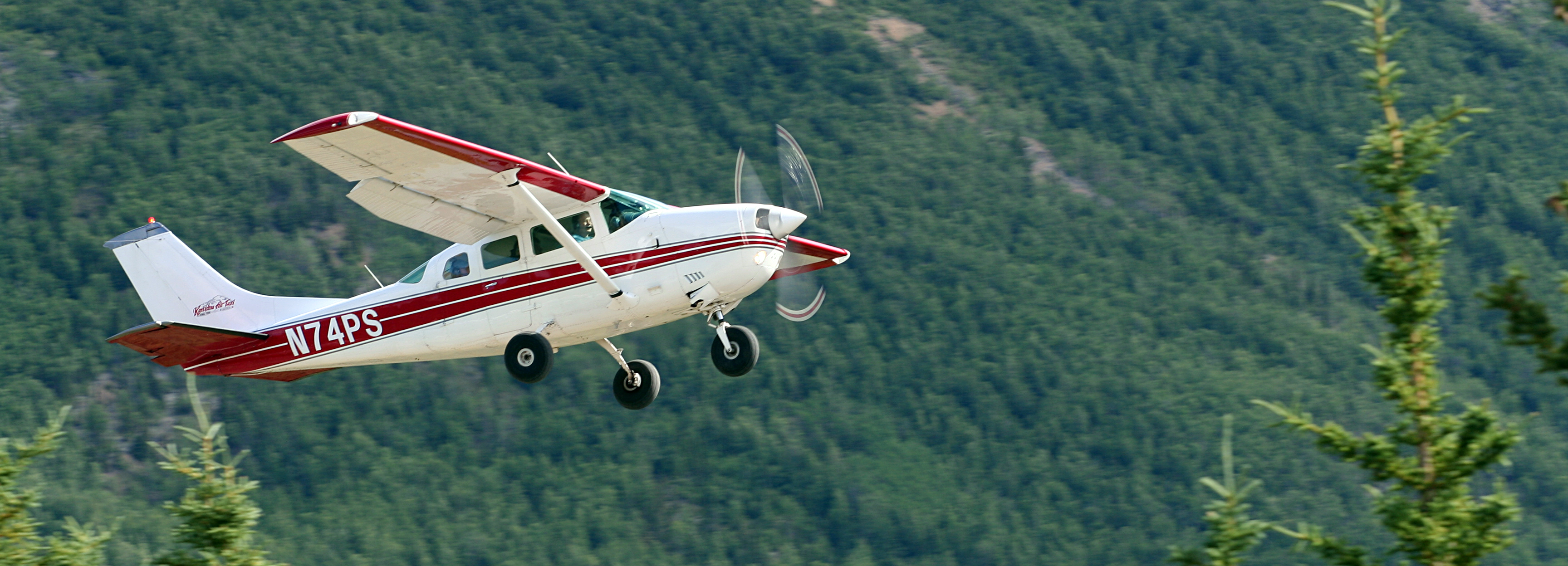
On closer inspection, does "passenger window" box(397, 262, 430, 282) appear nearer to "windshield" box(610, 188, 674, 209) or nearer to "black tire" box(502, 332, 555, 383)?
"black tire" box(502, 332, 555, 383)

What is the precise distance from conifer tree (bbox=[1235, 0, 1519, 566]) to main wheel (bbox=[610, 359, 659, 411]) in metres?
7.50

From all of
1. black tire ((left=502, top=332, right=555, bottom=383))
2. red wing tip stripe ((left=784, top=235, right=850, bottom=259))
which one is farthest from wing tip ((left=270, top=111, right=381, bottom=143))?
red wing tip stripe ((left=784, top=235, right=850, bottom=259))

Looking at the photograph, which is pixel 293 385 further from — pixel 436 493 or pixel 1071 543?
pixel 1071 543

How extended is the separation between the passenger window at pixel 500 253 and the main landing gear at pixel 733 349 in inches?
90.6

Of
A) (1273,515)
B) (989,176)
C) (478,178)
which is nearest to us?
(478,178)

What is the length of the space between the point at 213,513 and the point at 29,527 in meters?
2.35

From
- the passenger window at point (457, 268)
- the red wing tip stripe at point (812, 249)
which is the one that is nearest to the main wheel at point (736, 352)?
the red wing tip stripe at point (812, 249)

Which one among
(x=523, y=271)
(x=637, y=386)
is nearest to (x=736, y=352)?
(x=637, y=386)

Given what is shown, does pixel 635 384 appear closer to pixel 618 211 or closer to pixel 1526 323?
pixel 618 211

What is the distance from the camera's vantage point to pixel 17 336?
6888 centimetres

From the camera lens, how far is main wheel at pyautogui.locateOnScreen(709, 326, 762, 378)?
657 inches

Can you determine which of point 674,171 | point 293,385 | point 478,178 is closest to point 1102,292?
point 674,171

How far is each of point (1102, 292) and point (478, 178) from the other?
6569cm

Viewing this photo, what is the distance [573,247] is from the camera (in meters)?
16.5
